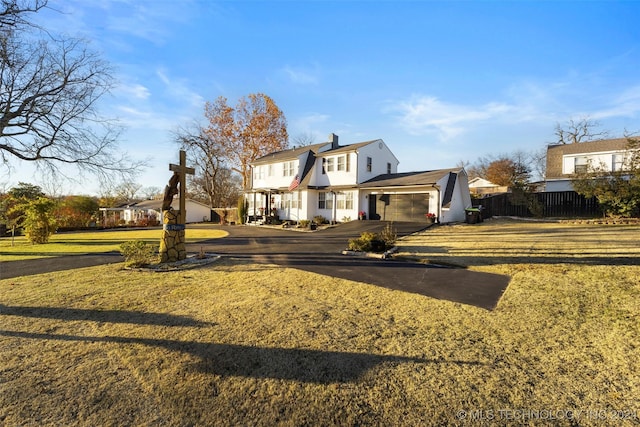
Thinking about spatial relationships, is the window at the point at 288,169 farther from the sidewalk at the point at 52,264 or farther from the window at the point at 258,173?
the sidewalk at the point at 52,264

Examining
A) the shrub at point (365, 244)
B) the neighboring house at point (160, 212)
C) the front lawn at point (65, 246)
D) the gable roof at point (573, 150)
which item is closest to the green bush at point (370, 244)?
the shrub at point (365, 244)

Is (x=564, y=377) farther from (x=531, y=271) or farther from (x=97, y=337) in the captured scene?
(x=97, y=337)

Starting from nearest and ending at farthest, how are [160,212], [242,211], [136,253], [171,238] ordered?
[136,253]
[171,238]
[242,211]
[160,212]

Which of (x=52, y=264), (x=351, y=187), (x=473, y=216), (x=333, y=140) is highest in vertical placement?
(x=333, y=140)

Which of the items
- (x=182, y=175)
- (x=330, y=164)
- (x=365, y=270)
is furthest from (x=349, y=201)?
(x=365, y=270)

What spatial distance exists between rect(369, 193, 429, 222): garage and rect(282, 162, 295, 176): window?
7616 mm

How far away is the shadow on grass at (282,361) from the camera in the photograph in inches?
116

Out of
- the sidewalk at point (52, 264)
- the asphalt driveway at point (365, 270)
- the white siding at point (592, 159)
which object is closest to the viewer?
the asphalt driveway at point (365, 270)

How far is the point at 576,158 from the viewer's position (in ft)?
84.6

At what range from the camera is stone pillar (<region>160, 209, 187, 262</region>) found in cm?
870

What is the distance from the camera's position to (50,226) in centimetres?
1520

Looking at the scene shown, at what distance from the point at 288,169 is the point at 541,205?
66.1 ft

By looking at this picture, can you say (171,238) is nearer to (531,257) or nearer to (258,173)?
(531,257)

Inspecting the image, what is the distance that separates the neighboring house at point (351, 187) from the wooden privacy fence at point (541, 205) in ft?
11.2
